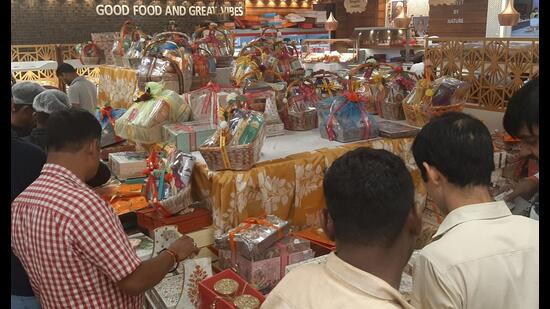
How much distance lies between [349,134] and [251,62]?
3.77ft

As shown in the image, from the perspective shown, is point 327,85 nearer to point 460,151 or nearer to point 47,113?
point 47,113

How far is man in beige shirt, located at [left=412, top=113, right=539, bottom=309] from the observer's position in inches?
48.7

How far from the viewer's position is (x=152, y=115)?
2979 mm

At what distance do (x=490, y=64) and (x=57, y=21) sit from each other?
8774 millimetres

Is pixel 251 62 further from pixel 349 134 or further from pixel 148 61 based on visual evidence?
pixel 349 134

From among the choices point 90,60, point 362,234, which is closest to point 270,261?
point 362,234

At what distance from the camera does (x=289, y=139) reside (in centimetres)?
307

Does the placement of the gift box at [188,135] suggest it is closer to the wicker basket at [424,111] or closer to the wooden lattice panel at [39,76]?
the wicker basket at [424,111]

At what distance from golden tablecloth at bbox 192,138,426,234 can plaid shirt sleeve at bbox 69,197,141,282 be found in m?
0.86

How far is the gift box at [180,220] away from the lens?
245 centimetres

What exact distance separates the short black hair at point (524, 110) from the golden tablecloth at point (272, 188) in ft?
3.69

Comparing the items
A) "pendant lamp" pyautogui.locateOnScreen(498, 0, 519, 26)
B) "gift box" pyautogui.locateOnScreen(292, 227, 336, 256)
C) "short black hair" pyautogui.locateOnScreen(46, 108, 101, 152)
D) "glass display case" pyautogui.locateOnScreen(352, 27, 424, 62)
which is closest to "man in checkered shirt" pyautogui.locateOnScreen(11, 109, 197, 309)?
"short black hair" pyautogui.locateOnScreen(46, 108, 101, 152)

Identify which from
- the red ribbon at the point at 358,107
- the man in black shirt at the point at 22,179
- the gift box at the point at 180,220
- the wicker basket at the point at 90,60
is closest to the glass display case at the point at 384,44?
the wicker basket at the point at 90,60

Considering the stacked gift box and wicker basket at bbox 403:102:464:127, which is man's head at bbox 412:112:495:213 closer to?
the stacked gift box
